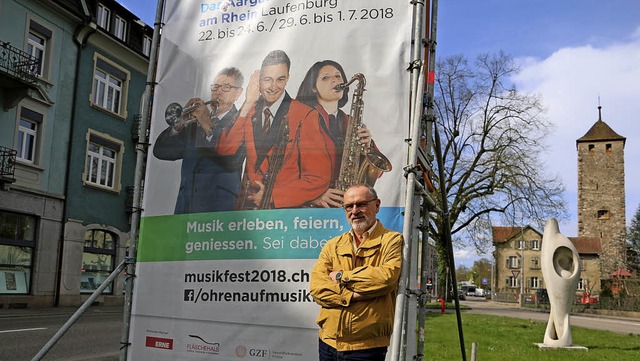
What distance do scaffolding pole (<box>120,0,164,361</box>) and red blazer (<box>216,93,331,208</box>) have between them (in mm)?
929

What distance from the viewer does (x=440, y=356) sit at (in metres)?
9.73

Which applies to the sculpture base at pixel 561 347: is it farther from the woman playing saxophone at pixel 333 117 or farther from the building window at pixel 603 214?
the building window at pixel 603 214

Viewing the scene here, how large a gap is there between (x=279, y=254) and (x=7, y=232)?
57.2 feet

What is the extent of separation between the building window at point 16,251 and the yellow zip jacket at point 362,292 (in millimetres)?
18024

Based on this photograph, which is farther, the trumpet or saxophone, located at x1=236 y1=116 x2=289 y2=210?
the trumpet

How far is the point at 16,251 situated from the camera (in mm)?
19078

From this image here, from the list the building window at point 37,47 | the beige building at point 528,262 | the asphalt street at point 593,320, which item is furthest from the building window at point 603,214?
the building window at point 37,47

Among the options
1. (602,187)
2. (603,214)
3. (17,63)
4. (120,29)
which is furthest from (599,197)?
(17,63)

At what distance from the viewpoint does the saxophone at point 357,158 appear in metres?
4.01

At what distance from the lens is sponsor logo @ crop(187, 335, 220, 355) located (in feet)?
14.3

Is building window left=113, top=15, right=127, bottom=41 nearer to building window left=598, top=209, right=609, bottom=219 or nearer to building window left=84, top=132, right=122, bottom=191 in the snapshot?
building window left=84, top=132, right=122, bottom=191

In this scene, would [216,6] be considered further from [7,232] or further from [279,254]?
[7,232]

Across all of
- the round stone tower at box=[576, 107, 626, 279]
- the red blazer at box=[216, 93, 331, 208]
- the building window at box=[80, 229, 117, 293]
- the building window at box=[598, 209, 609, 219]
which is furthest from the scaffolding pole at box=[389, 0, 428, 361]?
the building window at box=[598, 209, 609, 219]

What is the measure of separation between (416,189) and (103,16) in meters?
23.0
